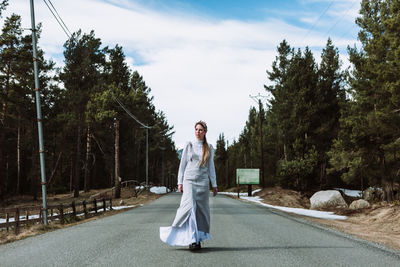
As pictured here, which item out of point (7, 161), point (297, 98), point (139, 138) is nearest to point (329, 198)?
point (297, 98)

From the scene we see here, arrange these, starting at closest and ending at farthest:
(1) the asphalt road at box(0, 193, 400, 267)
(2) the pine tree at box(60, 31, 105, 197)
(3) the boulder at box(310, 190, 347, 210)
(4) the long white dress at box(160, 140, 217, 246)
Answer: (1) the asphalt road at box(0, 193, 400, 267), (4) the long white dress at box(160, 140, 217, 246), (3) the boulder at box(310, 190, 347, 210), (2) the pine tree at box(60, 31, 105, 197)

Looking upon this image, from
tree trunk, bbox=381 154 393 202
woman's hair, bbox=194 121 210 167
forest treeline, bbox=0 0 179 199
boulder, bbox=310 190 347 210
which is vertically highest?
forest treeline, bbox=0 0 179 199

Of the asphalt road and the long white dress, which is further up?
the long white dress

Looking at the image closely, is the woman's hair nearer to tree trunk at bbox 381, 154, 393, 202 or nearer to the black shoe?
the black shoe

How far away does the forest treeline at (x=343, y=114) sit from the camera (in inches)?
1018

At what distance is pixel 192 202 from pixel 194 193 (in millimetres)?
165

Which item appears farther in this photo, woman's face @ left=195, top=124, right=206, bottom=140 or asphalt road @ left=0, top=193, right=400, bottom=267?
woman's face @ left=195, top=124, right=206, bottom=140

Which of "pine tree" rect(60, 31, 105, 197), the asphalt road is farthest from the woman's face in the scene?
"pine tree" rect(60, 31, 105, 197)

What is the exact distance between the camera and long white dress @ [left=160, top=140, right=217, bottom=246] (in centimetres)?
686

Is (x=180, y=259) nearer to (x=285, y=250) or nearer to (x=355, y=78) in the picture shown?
(x=285, y=250)

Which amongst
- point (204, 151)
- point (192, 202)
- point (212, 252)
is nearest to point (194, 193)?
point (192, 202)

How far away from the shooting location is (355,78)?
3381cm

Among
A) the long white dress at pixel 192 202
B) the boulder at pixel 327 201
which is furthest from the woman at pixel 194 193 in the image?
the boulder at pixel 327 201

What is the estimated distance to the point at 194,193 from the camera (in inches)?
276
